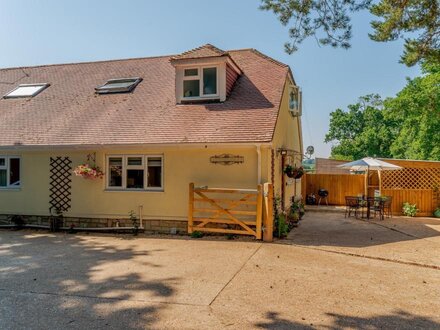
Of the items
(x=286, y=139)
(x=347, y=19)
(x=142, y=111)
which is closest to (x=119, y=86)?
(x=142, y=111)

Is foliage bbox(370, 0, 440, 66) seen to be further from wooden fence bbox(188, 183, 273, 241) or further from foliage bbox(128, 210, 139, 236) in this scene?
foliage bbox(128, 210, 139, 236)

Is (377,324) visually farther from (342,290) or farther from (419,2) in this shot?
(419,2)

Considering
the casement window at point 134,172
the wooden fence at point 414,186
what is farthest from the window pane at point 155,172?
the wooden fence at point 414,186

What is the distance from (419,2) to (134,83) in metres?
10.0

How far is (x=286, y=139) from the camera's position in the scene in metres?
12.9

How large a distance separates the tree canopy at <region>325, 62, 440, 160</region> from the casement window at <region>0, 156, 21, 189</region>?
1405 cm

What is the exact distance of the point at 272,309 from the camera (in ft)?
15.1

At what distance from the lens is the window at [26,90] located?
14383 millimetres

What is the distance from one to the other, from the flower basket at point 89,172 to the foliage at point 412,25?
863 cm

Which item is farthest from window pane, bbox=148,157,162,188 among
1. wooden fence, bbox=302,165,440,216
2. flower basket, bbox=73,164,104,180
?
wooden fence, bbox=302,165,440,216

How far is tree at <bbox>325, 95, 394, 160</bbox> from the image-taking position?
43531 mm

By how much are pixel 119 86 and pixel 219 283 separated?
10.4 metres

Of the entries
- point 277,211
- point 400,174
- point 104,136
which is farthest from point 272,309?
Answer: point 400,174

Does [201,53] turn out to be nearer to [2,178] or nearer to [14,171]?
[14,171]
